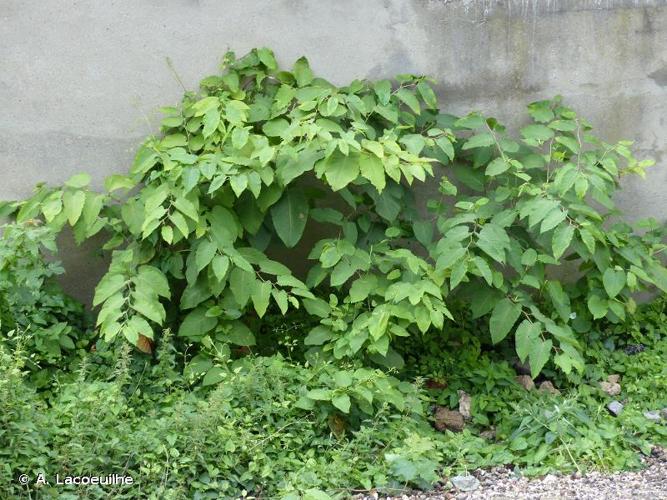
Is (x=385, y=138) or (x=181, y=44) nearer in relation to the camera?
(x=385, y=138)

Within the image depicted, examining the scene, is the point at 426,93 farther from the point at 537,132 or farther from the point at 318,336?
the point at 318,336

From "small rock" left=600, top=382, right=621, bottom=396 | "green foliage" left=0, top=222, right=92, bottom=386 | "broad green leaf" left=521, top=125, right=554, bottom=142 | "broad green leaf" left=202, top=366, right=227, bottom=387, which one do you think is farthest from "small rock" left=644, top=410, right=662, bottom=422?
"green foliage" left=0, top=222, right=92, bottom=386

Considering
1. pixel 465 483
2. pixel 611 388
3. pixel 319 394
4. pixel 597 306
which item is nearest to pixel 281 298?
pixel 319 394

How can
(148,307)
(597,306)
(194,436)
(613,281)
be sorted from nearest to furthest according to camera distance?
(194,436), (148,307), (613,281), (597,306)

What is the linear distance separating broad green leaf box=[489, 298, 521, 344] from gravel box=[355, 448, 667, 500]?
2.38ft

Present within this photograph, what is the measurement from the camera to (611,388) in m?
5.05

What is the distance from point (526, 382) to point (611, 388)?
417 millimetres

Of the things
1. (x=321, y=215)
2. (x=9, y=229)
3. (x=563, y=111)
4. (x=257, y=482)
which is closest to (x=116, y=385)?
(x=257, y=482)

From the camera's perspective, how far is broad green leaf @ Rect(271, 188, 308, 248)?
191 inches

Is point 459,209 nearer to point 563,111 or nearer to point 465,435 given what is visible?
point 563,111

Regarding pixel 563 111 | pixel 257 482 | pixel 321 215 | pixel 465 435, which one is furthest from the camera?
pixel 563 111

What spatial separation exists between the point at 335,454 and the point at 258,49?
209 centimetres

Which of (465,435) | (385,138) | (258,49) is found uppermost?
(258,49)

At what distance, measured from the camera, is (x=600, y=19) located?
5.42 metres
